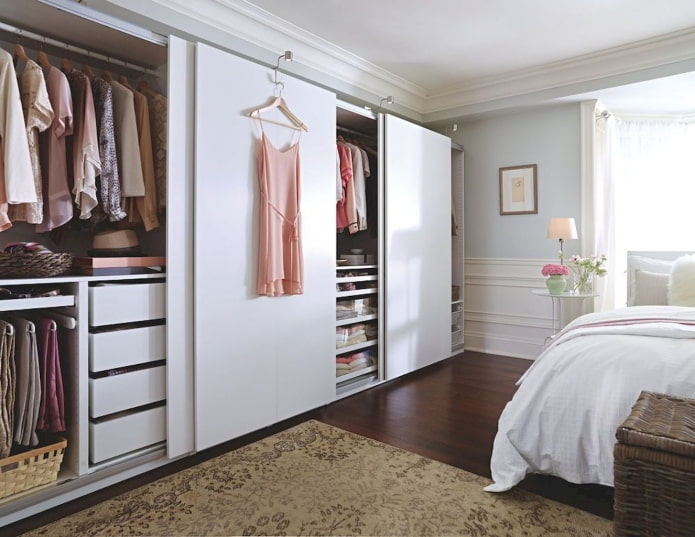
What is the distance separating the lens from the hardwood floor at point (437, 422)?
6.52 feet

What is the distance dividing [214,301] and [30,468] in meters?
1.00

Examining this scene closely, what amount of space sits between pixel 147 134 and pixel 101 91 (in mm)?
271

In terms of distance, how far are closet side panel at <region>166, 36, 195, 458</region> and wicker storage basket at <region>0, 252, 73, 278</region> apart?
469mm

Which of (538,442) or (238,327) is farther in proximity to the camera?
(238,327)

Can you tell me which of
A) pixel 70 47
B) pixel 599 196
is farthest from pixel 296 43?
pixel 599 196

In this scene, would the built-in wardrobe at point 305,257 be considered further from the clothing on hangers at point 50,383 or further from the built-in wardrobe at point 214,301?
the clothing on hangers at point 50,383

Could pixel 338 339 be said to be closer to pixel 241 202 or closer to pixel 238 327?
pixel 238 327

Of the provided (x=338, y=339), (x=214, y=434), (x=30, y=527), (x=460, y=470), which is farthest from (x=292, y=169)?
(x=30, y=527)

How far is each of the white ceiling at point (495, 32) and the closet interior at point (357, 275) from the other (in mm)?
545

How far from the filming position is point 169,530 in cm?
173

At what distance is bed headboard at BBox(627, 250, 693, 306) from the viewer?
11.5ft

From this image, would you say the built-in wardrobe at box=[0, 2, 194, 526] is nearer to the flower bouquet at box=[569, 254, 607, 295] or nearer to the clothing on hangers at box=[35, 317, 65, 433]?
the clothing on hangers at box=[35, 317, 65, 433]

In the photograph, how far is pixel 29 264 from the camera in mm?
1869

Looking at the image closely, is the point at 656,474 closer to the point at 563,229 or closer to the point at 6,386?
the point at 6,386
